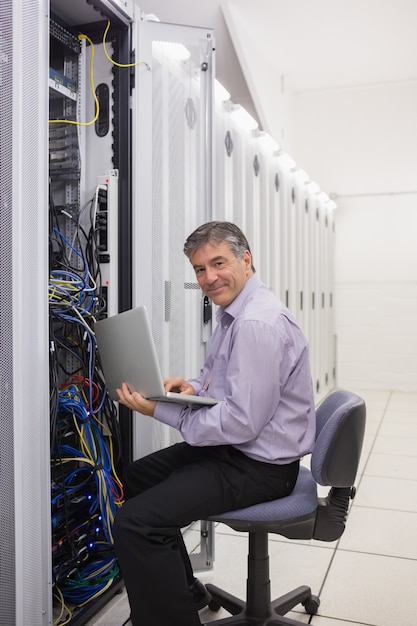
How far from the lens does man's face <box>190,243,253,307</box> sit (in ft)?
5.82

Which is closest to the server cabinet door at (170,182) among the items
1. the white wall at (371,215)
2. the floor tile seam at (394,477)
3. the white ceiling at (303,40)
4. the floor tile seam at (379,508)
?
the floor tile seam at (379,508)

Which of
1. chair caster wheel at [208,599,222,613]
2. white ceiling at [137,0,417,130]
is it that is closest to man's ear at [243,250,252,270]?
chair caster wheel at [208,599,222,613]

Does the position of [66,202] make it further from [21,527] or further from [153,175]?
[21,527]

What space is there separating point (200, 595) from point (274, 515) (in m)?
0.63

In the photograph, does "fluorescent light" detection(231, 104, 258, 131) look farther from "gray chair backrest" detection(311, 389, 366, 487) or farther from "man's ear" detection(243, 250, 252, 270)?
"gray chair backrest" detection(311, 389, 366, 487)

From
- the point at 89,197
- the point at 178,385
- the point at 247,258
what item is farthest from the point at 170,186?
the point at 178,385

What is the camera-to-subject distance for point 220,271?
1789mm

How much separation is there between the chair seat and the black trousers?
0.07 feet

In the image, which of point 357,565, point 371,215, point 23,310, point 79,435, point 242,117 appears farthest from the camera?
point 371,215

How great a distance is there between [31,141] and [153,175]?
0.81m

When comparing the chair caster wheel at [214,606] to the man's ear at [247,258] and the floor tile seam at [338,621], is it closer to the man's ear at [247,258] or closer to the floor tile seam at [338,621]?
the floor tile seam at [338,621]

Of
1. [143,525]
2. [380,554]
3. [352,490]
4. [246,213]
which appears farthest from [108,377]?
[246,213]

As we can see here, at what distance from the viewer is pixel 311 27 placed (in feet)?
19.3

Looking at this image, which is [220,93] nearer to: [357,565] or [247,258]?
[247,258]
